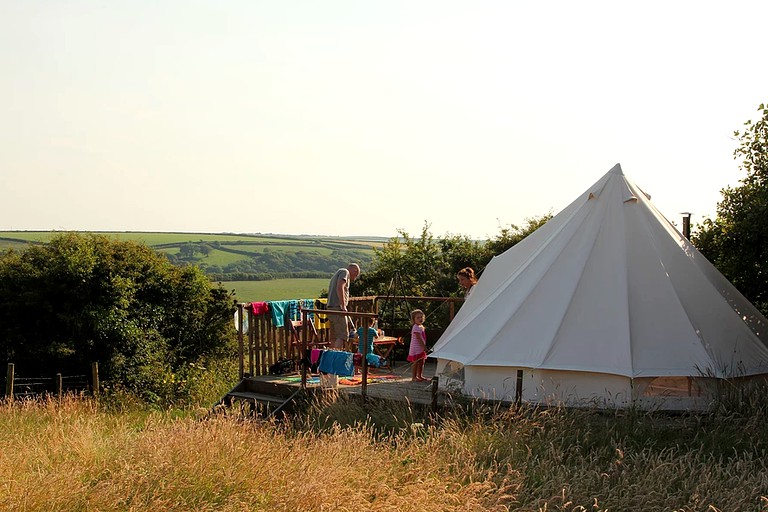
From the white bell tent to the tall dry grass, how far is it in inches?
52.9

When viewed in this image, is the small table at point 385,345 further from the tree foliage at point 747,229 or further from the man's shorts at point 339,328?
the tree foliage at point 747,229

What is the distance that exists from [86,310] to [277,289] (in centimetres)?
2376

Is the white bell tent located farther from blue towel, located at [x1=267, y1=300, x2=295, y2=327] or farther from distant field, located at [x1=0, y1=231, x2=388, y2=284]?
distant field, located at [x1=0, y1=231, x2=388, y2=284]

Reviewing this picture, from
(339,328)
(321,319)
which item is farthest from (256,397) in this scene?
(321,319)

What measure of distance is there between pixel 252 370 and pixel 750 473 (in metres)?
7.34

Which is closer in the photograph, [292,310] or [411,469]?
[411,469]

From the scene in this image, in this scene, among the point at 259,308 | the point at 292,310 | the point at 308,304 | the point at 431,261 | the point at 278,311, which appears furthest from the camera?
the point at 431,261

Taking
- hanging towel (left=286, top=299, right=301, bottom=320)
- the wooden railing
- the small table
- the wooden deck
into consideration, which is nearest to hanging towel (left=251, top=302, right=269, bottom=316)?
the wooden railing

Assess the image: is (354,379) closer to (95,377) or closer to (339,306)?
(339,306)

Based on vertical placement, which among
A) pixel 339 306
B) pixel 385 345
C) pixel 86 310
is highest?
Answer: pixel 339 306

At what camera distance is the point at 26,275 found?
14.8 m

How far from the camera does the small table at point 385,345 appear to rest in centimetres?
1237

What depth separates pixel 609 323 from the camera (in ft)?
32.2

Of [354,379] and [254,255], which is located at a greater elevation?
[254,255]
